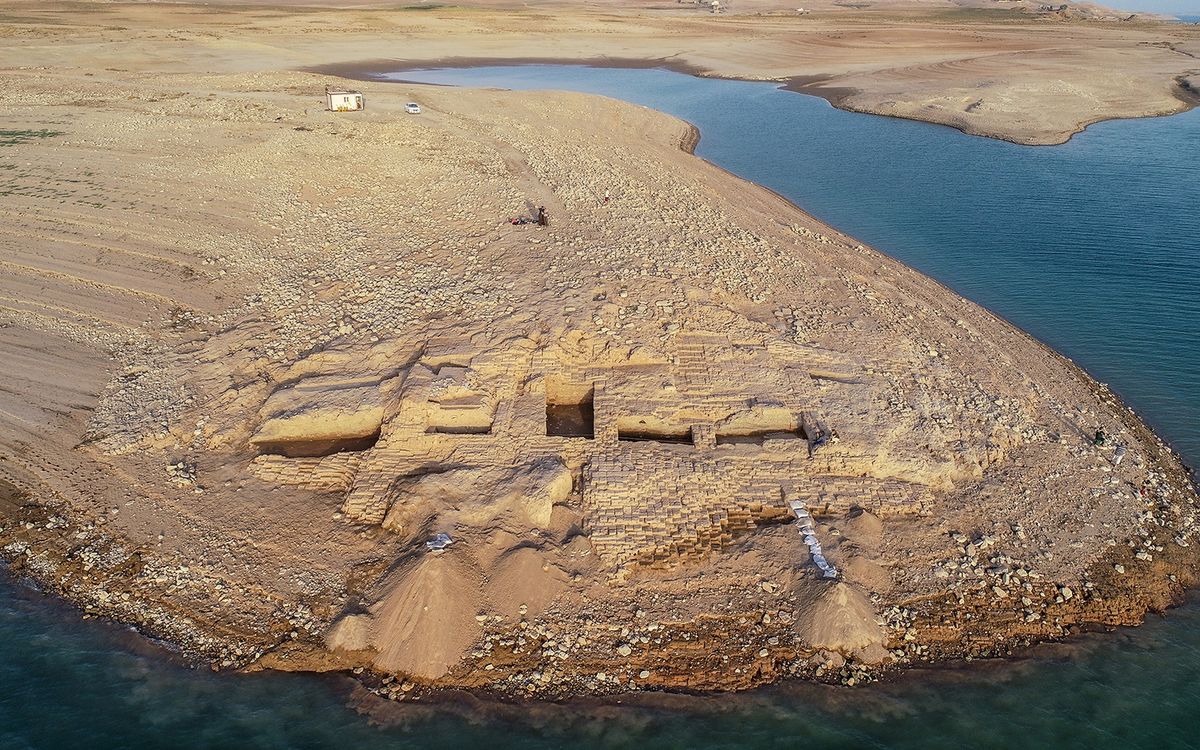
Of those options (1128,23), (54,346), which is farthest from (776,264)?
(1128,23)

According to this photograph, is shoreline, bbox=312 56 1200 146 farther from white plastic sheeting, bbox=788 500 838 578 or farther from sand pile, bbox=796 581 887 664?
sand pile, bbox=796 581 887 664

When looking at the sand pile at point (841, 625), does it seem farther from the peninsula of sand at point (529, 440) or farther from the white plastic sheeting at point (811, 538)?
the white plastic sheeting at point (811, 538)

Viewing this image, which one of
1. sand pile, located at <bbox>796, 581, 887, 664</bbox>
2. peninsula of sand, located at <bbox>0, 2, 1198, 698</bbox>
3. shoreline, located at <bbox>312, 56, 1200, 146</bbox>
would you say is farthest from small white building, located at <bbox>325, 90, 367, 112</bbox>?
sand pile, located at <bbox>796, 581, 887, 664</bbox>

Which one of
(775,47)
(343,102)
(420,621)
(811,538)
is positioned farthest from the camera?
(775,47)

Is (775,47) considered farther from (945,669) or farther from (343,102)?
(945,669)

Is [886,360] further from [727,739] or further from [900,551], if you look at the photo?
[727,739]

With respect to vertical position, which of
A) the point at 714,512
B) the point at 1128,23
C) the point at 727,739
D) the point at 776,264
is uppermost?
the point at 1128,23

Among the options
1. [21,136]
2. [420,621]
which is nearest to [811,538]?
[420,621]
